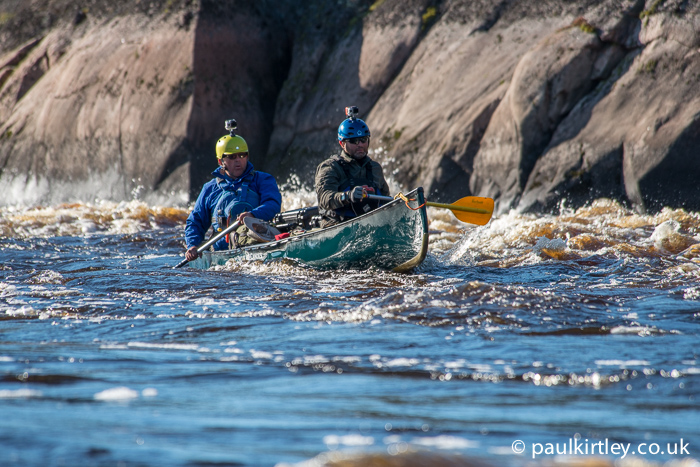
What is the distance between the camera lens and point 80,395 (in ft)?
11.0

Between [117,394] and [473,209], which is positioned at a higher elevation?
[473,209]

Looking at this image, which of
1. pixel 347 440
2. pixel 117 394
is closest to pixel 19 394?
pixel 117 394

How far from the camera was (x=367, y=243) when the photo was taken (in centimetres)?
705

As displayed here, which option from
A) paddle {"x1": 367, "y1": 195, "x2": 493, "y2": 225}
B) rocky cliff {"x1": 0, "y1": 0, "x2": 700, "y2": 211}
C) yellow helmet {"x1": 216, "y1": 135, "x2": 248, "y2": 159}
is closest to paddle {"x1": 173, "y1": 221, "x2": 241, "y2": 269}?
yellow helmet {"x1": 216, "y1": 135, "x2": 248, "y2": 159}

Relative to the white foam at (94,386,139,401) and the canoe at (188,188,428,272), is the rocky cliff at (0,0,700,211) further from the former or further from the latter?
the white foam at (94,386,139,401)

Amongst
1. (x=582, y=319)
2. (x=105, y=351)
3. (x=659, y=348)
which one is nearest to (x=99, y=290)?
(x=105, y=351)

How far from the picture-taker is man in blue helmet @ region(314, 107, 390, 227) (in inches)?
298

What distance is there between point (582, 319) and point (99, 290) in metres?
4.21

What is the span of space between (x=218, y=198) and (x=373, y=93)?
8742mm

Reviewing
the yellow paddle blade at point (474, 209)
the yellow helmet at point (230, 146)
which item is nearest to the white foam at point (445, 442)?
the yellow paddle blade at point (474, 209)

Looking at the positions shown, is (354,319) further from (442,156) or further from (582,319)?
(442,156)

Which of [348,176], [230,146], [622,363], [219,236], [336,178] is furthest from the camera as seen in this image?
[230,146]

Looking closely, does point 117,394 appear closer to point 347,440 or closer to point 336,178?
point 347,440

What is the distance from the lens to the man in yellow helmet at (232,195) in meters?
8.02
